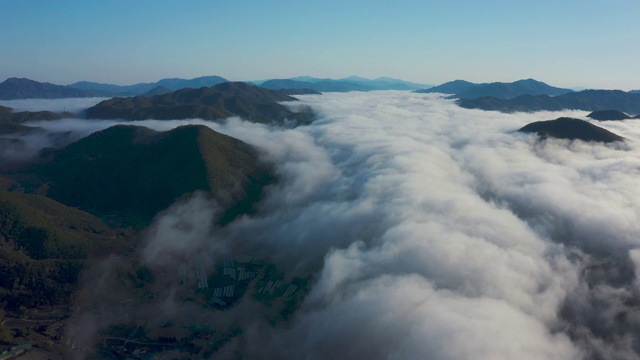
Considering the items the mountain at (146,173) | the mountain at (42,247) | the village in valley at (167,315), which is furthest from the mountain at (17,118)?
the village in valley at (167,315)

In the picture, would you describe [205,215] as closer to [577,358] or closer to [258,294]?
[258,294]

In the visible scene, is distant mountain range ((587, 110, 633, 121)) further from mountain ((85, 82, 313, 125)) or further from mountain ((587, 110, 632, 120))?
mountain ((85, 82, 313, 125))

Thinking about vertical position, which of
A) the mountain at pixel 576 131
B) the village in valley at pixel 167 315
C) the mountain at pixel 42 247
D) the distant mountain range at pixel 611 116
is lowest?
the village in valley at pixel 167 315

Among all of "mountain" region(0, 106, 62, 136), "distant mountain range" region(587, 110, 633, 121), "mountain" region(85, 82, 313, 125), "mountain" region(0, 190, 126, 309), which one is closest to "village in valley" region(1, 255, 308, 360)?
"mountain" region(0, 190, 126, 309)

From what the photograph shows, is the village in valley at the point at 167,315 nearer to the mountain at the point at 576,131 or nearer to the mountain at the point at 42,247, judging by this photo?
the mountain at the point at 42,247

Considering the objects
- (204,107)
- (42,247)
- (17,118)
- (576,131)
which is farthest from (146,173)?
(576,131)
